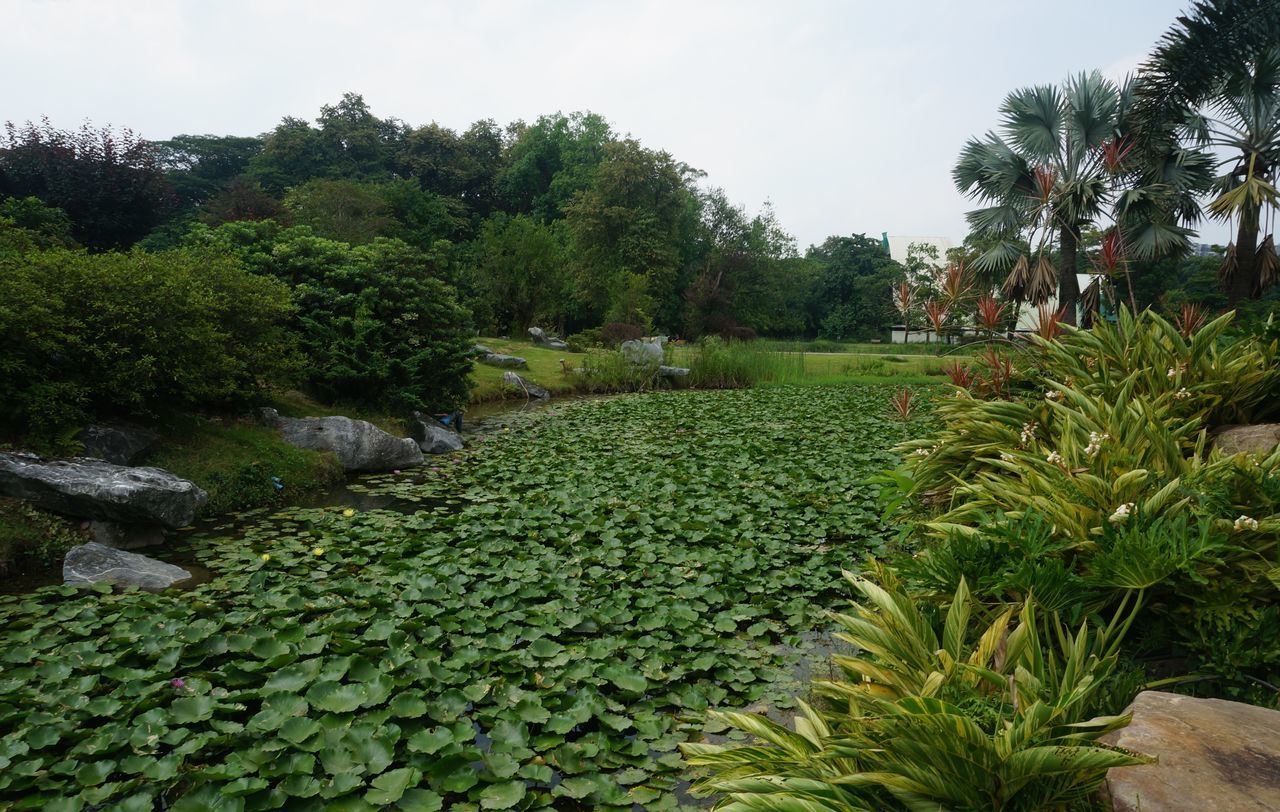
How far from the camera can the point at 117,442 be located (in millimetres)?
5461

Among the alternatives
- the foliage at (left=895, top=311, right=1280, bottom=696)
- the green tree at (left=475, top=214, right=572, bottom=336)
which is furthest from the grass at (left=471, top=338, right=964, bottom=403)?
the foliage at (left=895, top=311, right=1280, bottom=696)

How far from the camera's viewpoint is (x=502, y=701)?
2791 millimetres

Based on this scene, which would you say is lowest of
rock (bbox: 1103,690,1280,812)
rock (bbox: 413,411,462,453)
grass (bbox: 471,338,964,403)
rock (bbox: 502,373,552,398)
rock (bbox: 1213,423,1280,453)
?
rock (bbox: 413,411,462,453)

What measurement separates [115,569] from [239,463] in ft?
6.85

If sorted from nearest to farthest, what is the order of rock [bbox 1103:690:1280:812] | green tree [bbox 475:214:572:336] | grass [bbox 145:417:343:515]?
rock [bbox 1103:690:1280:812] < grass [bbox 145:417:343:515] < green tree [bbox 475:214:572:336]

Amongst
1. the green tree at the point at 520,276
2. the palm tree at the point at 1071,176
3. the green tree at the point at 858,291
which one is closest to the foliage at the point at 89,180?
the green tree at the point at 520,276

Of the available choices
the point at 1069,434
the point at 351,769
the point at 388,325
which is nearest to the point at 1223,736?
the point at 1069,434

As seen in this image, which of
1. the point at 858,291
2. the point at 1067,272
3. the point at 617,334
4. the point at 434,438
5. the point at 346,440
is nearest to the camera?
the point at 346,440

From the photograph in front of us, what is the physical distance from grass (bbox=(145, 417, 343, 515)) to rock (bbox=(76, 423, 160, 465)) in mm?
121

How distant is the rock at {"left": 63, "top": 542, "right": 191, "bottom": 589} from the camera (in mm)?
4016

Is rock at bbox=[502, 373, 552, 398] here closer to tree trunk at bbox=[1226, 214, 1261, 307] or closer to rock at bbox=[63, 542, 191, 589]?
rock at bbox=[63, 542, 191, 589]

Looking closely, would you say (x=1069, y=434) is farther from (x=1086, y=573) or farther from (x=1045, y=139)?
(x=1045, y=139)

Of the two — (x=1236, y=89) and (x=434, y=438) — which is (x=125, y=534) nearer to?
(x=434, y=438)

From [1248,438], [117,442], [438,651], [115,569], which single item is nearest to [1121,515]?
[1248,438]
